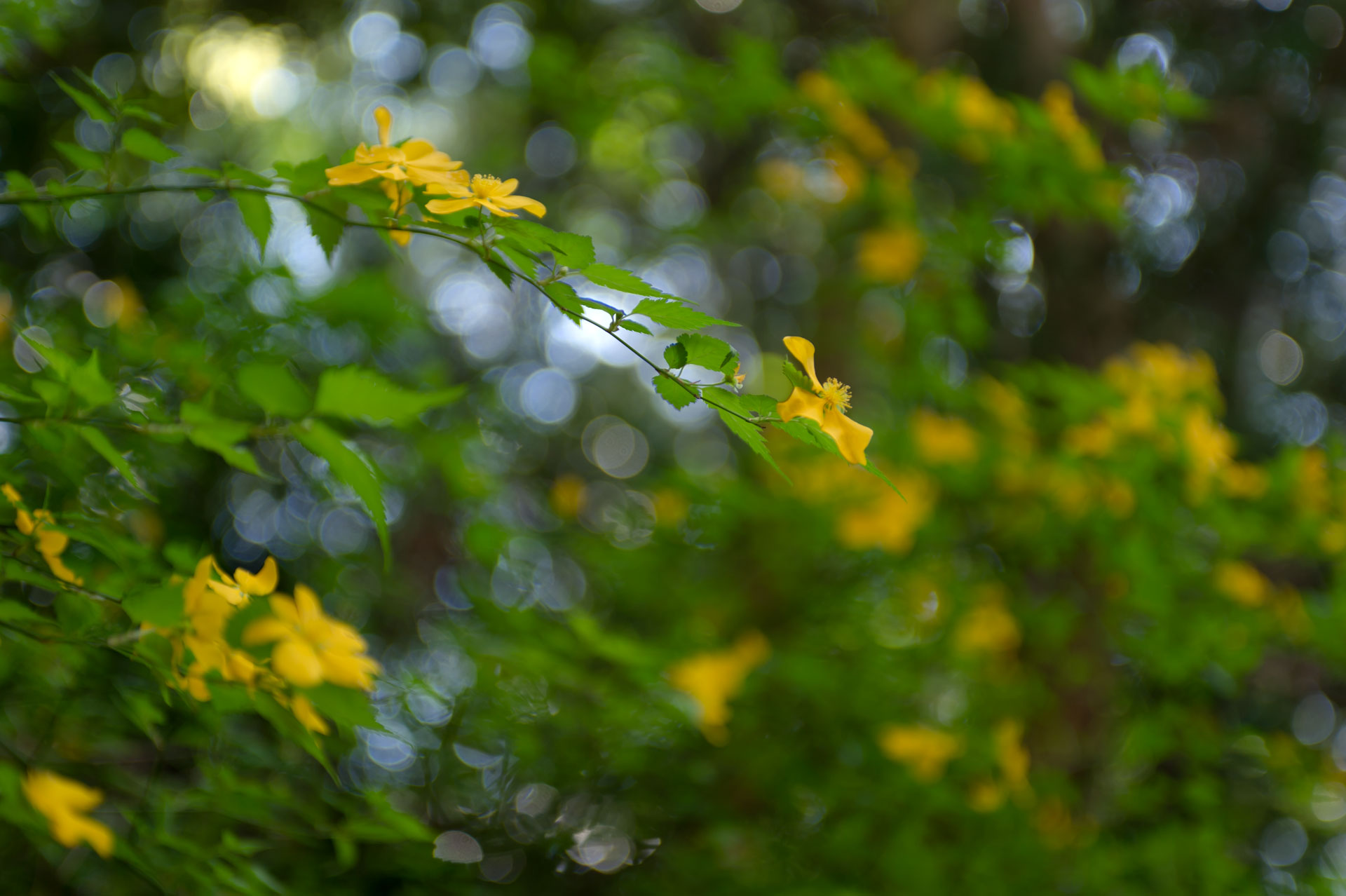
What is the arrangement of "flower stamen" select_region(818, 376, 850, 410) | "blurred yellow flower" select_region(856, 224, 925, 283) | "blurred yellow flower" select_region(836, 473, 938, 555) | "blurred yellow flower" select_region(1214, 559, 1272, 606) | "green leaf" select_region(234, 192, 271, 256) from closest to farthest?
"flower stamen" select_region(818, 376, 850, 410), "green leaf" select_region(234, 192, 271, 256), "blurred yellow flower" select_region(1214, 559, 1272, 606), "blurred yellow flower" select_region(836, 473, 938, 555), "blurred yellow flower" select_region(856, 224, 925, 283)

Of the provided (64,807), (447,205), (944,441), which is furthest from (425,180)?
(944,441)

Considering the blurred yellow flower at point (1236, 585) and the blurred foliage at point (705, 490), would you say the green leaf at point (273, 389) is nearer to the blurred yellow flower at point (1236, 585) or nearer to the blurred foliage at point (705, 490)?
the blurred foliage at point (705, 490)

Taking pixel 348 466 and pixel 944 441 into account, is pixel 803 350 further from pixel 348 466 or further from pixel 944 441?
pixel 944 441

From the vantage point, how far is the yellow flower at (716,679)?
157 cm

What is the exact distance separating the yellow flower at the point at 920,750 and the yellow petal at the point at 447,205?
1507 mm

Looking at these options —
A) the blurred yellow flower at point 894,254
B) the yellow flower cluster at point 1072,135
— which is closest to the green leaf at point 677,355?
the yellow flower cluster at point 1072,135

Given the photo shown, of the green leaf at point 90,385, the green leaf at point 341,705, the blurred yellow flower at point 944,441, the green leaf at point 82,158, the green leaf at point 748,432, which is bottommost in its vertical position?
the blurred yellow flower at point 944,441

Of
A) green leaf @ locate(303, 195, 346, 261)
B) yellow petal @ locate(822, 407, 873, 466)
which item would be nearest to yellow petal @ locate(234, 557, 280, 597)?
green leaf @ locate(303, 195, 346, 261)

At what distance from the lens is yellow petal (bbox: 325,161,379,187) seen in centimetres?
68

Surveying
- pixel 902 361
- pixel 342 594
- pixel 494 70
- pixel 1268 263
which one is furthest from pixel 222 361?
pixel 1268 263

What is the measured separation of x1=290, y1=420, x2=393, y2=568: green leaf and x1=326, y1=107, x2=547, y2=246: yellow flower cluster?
0.17m

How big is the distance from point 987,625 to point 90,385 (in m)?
2.06

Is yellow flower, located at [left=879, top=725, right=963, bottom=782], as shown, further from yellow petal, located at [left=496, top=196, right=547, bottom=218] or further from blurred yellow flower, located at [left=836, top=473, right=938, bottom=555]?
yellow petal, located at [left=496, top=196, right=547, bottom=218]

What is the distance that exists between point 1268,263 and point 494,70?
3.40m
